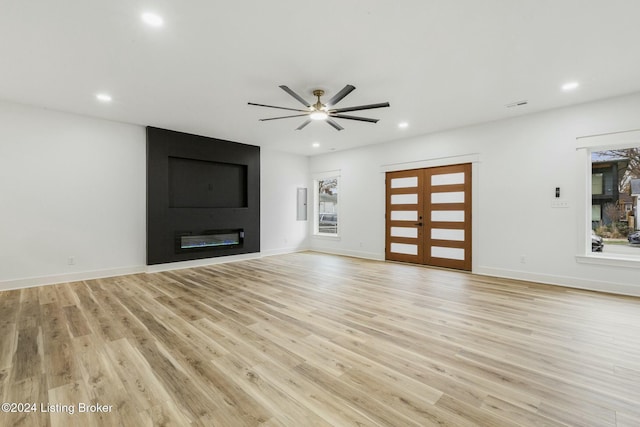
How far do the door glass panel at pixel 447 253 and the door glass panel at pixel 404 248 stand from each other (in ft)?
1.36

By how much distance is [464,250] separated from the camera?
18.8ft

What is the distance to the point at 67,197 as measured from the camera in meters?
4.95

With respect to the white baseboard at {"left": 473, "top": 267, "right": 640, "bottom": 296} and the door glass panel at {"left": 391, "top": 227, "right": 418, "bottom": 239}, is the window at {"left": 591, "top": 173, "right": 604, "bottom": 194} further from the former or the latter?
the door glass panel at {"left": 391, "top": 227, "right": 418, "bottom": 239}

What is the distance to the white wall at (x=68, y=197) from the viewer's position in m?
4.51

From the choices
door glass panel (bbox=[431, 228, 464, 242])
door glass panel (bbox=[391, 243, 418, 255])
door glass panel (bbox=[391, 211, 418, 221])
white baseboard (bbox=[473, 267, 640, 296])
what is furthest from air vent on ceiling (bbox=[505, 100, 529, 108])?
door glass panel (bbox=[391, 243, 418, 255])

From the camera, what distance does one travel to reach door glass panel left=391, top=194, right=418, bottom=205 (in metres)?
6.52

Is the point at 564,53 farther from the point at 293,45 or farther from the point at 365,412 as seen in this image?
the point at 365,412

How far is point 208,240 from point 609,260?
7.30 m

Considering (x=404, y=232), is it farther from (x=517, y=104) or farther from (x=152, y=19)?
(x=152, y=19)

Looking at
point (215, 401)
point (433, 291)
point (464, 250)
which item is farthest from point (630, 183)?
point (215, 401)

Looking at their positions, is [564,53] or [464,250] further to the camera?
[464,250]

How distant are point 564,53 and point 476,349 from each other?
10.6 feet

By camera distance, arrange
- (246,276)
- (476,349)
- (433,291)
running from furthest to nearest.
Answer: (246,276) → (433,291) → (476,349)

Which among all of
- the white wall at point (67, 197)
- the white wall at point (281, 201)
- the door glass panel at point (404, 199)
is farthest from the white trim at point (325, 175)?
the white wall at point (67, 197)
